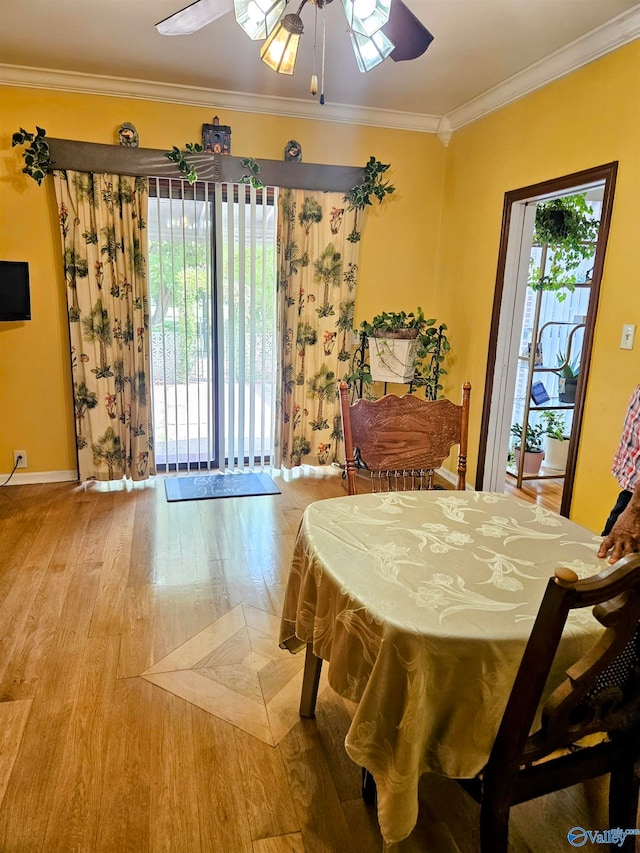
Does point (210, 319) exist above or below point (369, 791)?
above

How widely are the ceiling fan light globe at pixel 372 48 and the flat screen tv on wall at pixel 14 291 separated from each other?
2.56 metres

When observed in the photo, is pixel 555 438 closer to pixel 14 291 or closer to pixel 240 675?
pixel 240 675

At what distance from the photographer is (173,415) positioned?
12.8ft

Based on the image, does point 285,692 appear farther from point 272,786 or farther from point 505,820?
point 505,820

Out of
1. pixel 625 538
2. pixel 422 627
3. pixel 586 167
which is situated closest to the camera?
pixel 422 627

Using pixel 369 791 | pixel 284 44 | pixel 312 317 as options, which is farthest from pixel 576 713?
pixel 312 317

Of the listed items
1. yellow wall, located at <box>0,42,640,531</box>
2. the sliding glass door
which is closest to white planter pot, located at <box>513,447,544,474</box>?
yellow wall, located at <box>0,42,640,531</box>

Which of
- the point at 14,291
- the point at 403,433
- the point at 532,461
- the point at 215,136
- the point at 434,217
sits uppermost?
the point at 215,136

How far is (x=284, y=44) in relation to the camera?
172cm

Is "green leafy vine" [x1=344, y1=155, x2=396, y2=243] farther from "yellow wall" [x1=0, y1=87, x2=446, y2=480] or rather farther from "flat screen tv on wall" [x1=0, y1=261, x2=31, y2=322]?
"flat screen tv on wall" [x1=0, y1=261, x2=31, y2=322]

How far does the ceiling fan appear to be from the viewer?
1591 mm

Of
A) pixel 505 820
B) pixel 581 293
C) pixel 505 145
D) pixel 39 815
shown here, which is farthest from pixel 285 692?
pixel 581 293

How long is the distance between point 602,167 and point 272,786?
2.92 metres

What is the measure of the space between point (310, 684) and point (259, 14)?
2.06m
